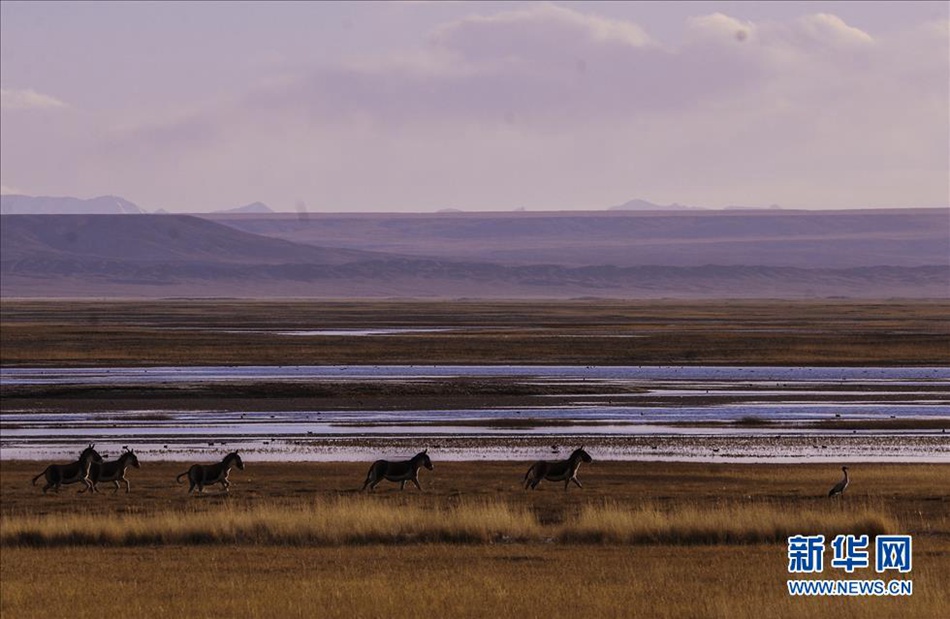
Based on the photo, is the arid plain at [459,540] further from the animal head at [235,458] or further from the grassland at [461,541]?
the animal head at [235,458]

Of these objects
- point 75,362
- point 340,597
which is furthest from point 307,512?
point 75,362

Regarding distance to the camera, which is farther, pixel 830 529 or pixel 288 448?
pixel 288 448

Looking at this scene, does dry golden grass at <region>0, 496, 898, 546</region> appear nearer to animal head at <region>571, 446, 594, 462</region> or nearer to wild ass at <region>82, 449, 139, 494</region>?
animal head at <region>571, 446, 594, 462</region>

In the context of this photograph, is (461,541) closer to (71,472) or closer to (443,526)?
(443,526)

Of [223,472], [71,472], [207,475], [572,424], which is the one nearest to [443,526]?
[223,472]

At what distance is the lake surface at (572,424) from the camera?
1254 inches

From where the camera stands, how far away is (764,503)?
2319 cm

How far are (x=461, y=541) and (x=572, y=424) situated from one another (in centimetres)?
1655

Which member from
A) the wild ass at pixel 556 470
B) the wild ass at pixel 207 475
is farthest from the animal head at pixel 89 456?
the wild ass at pixel 556 470

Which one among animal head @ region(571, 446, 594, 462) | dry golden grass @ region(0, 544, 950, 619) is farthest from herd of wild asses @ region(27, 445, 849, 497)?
dry golden grass @ region(0, 544, 950, 619)

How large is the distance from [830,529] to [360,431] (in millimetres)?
17486

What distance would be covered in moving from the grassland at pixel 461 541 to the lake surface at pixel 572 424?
2877 mm

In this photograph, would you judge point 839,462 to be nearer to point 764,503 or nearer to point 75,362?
point 764,503

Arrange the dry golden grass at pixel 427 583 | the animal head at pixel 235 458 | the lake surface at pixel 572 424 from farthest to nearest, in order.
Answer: the lake surface at pixel 572 424 → the animal head at pixel 235 458 → the dry golden grass at pixel 427 583
